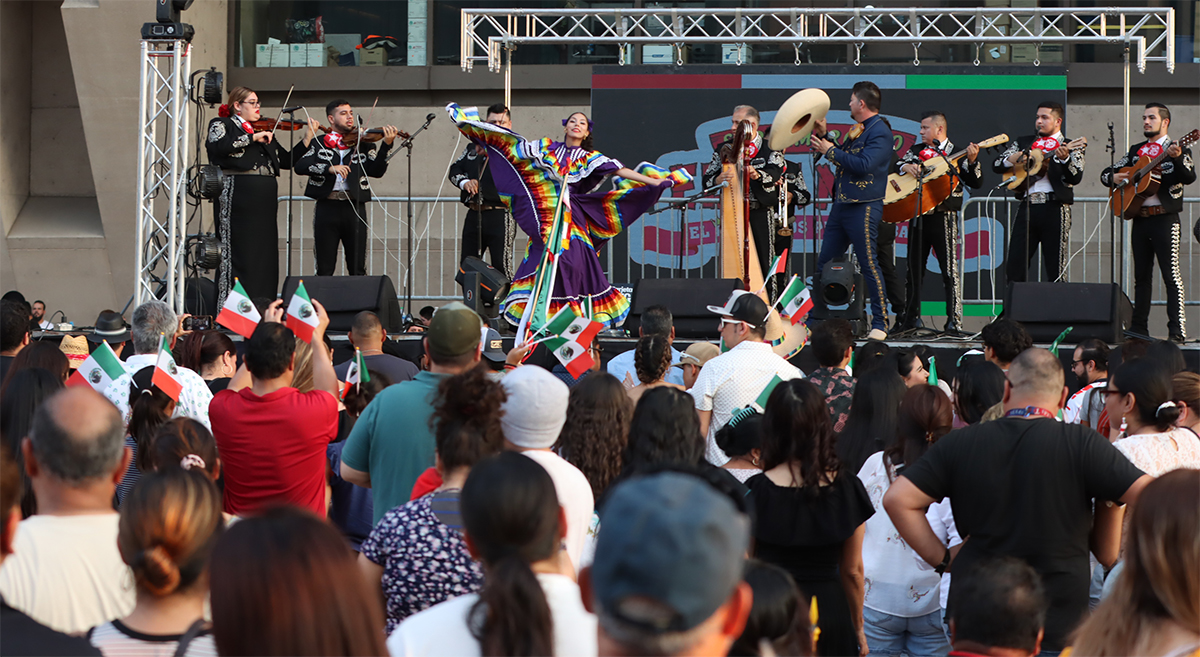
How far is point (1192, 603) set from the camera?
6.28 ft

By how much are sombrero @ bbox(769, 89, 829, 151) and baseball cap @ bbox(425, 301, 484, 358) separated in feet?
19.2

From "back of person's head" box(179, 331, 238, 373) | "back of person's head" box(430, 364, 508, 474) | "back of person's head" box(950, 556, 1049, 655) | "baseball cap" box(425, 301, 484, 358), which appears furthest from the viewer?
"back of person's head" box(179, 331, 238, 373)

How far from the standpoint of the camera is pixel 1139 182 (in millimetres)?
8102

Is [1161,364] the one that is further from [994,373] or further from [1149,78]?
[1149,78]

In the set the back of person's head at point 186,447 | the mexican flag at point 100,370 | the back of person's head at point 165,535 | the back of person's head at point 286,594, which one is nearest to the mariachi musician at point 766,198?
the mexican flag at point 100,370

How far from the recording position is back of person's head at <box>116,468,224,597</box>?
194 cm

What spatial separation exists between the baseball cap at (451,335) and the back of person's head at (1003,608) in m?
1.65

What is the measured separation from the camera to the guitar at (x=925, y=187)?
876cm

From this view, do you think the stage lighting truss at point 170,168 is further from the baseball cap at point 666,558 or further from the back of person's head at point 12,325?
the baseball cap at point 666,558

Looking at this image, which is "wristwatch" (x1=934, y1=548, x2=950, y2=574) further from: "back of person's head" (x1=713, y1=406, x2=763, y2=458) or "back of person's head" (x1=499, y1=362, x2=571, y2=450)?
"back of person's head" (x1=499, y1=362, x2=571, y2=450)

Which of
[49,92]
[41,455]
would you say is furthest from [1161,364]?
[49,92]

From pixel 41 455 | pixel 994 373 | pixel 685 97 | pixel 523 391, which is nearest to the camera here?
pixel 41 455

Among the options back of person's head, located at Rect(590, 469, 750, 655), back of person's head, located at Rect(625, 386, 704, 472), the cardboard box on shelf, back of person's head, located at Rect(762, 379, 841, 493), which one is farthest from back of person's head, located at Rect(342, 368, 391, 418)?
the cardboard box on shelf

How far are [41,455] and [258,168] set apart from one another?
742cm
